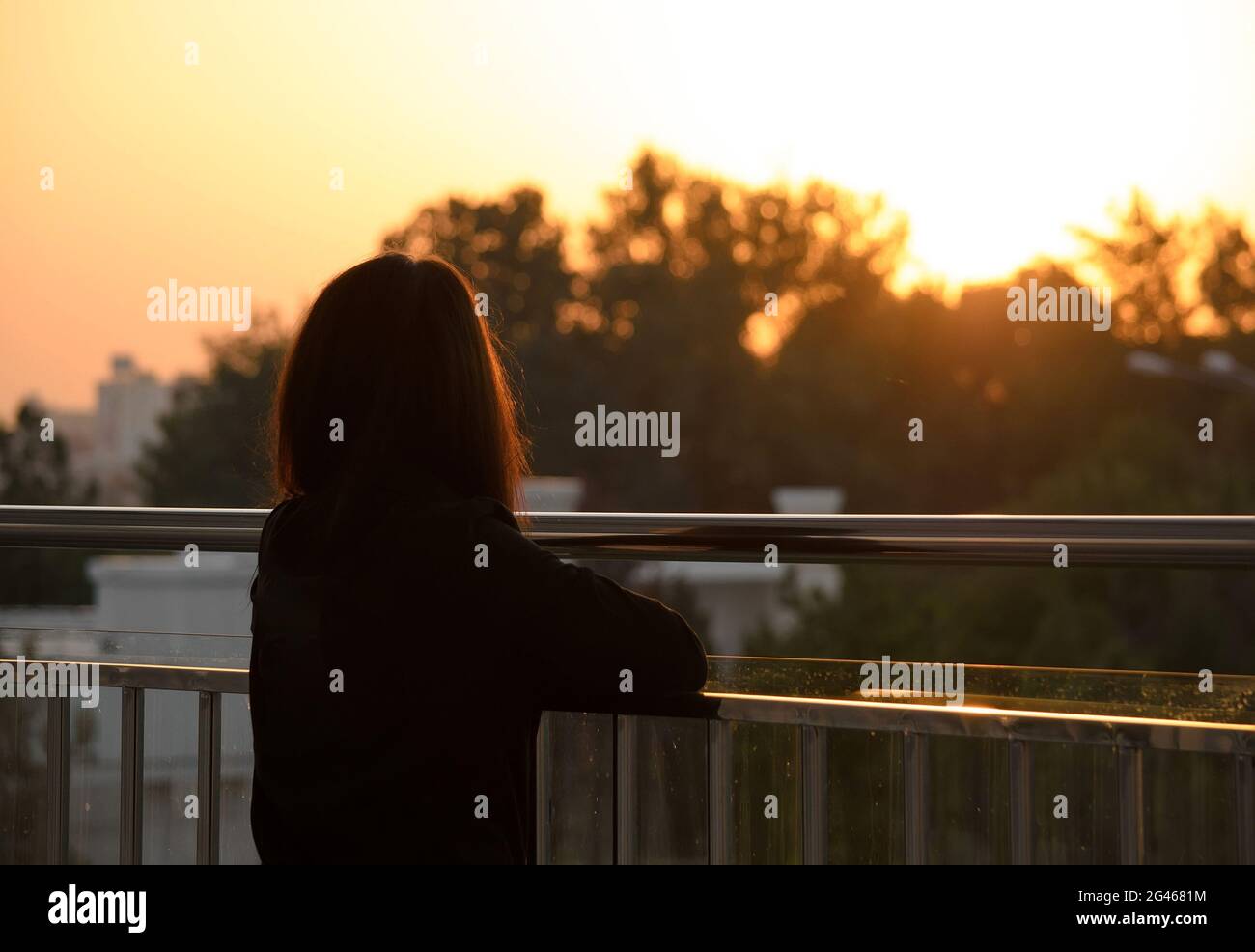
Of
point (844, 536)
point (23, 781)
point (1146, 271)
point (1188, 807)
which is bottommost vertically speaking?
point (23, 781)

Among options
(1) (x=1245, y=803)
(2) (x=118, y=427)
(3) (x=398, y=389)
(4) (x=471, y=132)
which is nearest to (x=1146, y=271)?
(4) (x=471, y=132)

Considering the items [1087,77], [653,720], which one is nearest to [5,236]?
[1087,77]

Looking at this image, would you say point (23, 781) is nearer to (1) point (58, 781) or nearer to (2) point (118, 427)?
(1) point (58, 781)

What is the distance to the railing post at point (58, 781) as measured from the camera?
9.20 ft

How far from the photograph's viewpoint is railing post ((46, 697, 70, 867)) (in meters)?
2.80

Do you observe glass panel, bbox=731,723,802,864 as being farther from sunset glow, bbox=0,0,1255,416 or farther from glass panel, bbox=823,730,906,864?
sunset glow, bbox=0,0,1255,416

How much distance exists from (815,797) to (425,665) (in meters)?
0.68

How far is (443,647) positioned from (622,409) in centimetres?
A: 4532

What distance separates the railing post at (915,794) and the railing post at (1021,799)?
0.13m

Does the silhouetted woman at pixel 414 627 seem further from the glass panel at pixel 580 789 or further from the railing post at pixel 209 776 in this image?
the railing post at pixel 209 776

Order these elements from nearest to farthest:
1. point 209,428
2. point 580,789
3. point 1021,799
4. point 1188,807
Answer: point 1188,807 → point 1021,799 → point 580,789 → point 209,428

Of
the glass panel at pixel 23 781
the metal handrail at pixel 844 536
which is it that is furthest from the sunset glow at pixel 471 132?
the metal handrail at pixel 844 536

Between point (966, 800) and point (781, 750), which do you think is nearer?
point (966, 800)

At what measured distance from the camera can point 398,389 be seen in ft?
6.29
